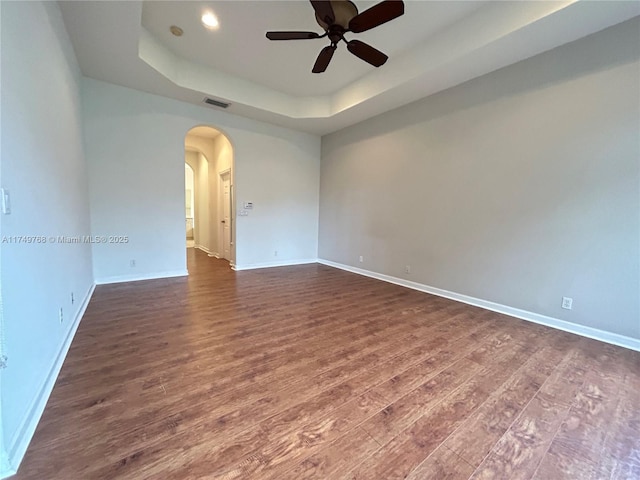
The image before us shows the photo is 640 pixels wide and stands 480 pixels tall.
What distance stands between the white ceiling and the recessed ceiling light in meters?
0.08

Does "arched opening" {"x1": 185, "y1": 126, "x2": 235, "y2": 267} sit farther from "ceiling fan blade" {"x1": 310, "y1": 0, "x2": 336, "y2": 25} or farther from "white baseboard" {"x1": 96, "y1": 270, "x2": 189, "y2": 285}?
"ceiling fan blade" {"x1": 310, "y1": 0, "x2": 336, "y2": 25}

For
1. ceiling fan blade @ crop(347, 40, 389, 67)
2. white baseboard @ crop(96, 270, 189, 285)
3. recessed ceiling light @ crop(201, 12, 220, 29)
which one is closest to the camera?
ceiling fan blade @ crop(347, 40, 389, 67)

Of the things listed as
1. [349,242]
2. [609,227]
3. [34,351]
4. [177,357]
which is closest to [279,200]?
[349,242]

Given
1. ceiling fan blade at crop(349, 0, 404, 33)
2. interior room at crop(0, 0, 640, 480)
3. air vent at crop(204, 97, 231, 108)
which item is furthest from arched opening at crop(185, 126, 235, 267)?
ceiling fan blade at crop(349, 0, 404, 33)

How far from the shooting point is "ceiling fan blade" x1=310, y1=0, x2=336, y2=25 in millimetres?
2182

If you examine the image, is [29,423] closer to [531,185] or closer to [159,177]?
[159,177]

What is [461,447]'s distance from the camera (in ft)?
4.71

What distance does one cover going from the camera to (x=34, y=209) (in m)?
1.72

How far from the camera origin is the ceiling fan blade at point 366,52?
2.72 metres

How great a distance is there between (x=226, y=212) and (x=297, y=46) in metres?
3.96

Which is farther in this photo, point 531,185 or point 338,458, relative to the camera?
point 531,185

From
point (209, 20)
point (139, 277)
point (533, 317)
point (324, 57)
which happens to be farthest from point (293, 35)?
point (139, 277)

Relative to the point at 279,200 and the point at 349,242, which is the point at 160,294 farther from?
the point at 349,242

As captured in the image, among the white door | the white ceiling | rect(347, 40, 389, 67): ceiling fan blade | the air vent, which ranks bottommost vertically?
the white door
